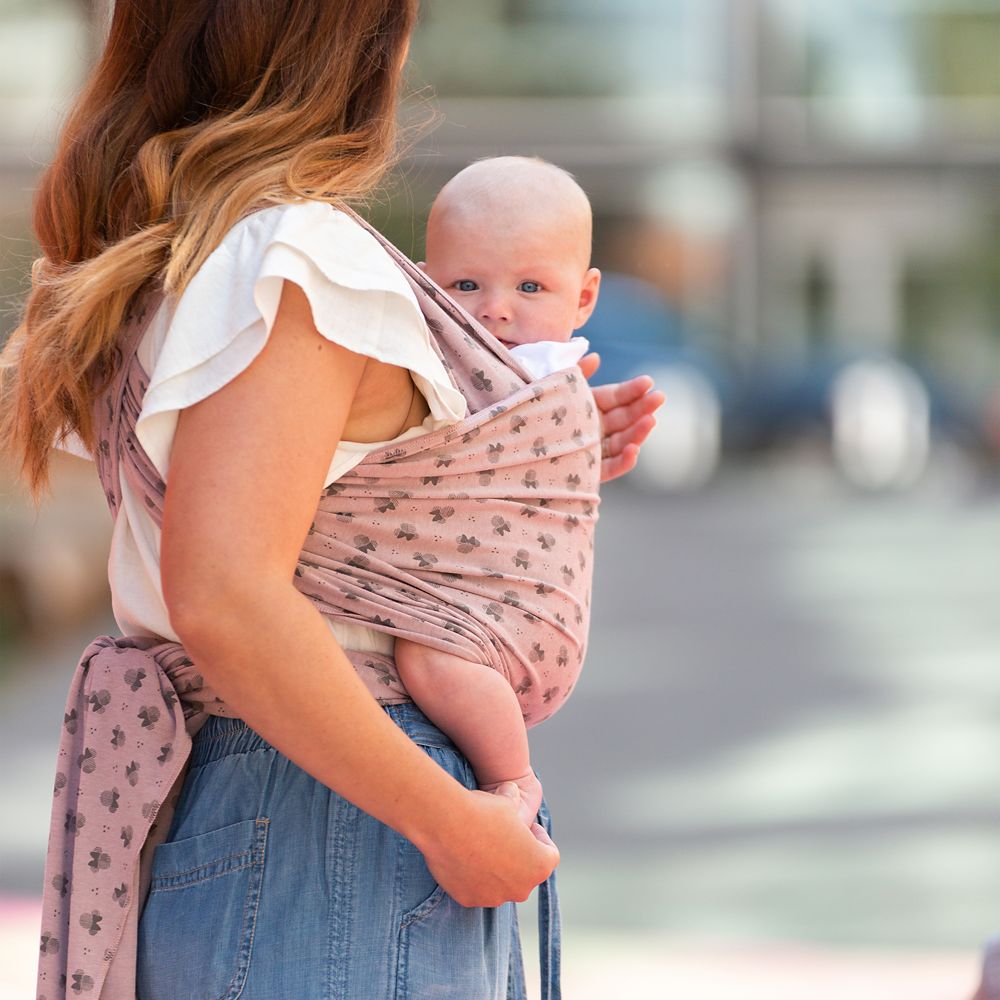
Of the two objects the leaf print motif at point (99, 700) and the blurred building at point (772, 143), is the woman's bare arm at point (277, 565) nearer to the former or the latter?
the leaf print motif at point (99, 700)

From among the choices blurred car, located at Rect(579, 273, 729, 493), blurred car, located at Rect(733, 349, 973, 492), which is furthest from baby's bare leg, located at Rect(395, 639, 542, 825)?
blurred car, located at Rect(733, 349, 973, 492)

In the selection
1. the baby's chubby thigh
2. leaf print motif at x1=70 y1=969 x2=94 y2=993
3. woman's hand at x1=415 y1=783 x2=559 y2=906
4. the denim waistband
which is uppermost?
the baby's chubby thigh

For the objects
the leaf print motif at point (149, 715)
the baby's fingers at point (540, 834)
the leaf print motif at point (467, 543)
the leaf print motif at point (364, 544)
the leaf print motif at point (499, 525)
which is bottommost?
the baby's fingers at point (540, 834)

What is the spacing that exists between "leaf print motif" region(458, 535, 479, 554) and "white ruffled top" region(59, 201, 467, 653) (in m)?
0.11

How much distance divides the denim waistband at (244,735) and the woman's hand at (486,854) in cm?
8

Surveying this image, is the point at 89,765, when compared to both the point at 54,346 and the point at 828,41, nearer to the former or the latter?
the point at 54,346

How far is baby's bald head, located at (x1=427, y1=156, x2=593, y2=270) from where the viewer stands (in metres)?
1.67

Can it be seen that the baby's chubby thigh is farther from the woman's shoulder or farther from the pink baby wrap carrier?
the woman's shoulder

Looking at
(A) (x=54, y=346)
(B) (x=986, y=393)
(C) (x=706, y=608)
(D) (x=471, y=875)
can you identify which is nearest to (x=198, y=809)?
(D) (x=471, y=875)

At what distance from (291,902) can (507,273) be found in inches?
27.7

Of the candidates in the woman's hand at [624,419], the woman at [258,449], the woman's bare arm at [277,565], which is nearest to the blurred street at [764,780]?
the woman's hand at [624,419]

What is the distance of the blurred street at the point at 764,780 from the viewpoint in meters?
4.16

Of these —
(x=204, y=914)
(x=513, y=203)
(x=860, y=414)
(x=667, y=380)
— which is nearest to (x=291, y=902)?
(x=204, y=914)

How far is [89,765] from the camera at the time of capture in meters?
1.41
